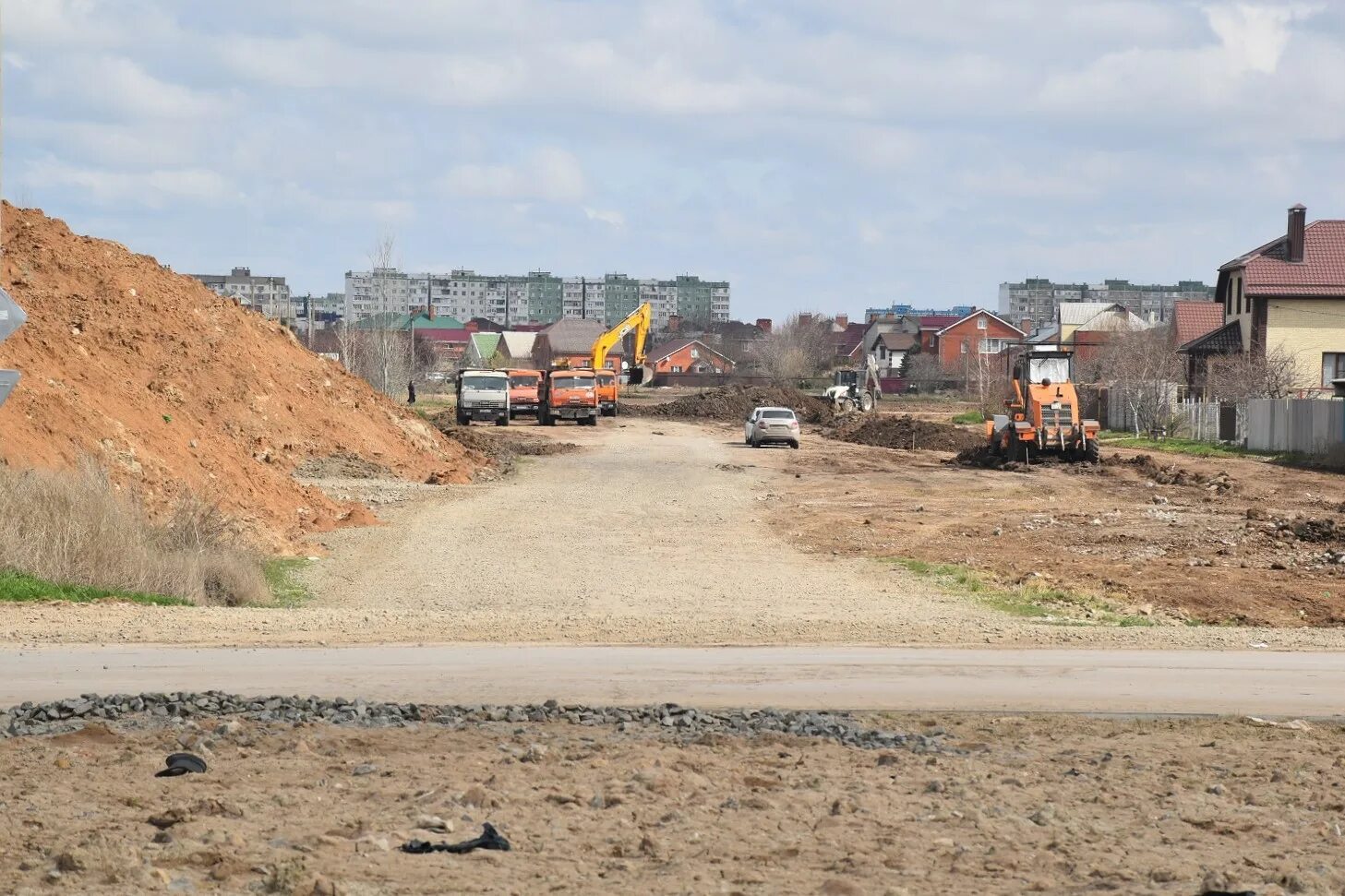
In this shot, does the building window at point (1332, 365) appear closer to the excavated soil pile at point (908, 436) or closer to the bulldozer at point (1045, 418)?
the excavated soil pile at point (908, 436)

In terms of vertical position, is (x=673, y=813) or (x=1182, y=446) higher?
(x=1182, y=446)

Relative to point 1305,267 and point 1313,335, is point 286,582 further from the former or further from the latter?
point 1305,267

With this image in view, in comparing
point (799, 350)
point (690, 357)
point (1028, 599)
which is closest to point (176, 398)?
point (1028, 599)

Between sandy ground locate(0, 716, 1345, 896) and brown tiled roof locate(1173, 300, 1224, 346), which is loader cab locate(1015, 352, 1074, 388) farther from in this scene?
brown tiled roof locate(1173, 300, 1224, 346)

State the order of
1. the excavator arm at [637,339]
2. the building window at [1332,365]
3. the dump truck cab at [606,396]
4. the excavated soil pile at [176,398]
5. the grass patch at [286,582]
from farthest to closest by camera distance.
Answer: the excavator arm at [637,339], the dump truck cab at [606,396], the building window at [1332,365], the excavated soil pile at [176,398], the grass patch at [286,582]

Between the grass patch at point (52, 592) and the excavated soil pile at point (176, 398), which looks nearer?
the grass patch at point (52, 592)

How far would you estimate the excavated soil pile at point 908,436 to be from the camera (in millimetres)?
56594

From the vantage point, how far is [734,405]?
274 feet

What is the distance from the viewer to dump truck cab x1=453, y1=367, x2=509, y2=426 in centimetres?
6419

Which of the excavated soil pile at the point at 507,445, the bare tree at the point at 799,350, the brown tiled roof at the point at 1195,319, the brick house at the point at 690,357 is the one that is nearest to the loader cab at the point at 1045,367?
the excavated soil pile at the point at 507,445

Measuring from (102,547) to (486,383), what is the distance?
4745 cm

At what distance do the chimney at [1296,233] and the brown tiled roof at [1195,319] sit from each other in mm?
9825

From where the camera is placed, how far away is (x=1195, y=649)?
1426cm

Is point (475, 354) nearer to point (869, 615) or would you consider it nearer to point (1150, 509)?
point (1150, 509)
